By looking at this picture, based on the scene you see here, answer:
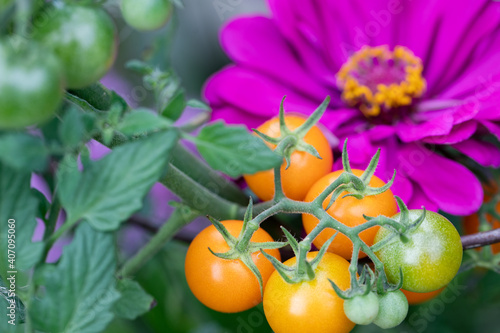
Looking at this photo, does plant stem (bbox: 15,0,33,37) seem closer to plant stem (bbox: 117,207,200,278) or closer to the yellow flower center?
plant stem (bbox: 117,207,200,278)

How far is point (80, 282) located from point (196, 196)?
0.10 meters

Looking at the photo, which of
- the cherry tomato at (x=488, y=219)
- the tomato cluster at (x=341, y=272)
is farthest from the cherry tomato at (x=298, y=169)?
the cherry tomato at (x=488, y=219)

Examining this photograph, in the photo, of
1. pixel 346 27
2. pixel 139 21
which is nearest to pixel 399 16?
pixel 346 27

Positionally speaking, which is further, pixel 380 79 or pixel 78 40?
pixel 380 79

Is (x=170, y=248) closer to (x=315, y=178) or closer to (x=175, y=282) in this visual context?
(x=175, y=282)

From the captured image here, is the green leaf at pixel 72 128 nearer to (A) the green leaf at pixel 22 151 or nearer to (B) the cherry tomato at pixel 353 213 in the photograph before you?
(A) the green leaf at pixel 22 151

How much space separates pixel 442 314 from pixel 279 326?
220 mm

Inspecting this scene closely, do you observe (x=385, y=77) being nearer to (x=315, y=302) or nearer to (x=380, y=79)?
(x=380, y=79)

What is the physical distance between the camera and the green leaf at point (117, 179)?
0.18 meters

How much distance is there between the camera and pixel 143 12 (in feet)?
0.66

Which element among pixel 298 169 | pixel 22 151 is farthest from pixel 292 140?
pixel 22 151

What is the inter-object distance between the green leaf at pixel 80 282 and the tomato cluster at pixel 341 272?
0.21 feet

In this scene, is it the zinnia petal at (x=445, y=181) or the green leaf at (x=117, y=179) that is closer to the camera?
the green leaf at (x=117, y=179)

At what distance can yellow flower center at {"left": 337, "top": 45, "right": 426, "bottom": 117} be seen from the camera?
0.40 meters
